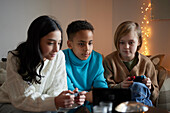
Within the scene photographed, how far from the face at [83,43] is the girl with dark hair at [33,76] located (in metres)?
0.30

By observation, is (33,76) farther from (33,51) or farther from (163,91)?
(163,91)

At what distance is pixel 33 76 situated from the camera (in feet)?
3.90

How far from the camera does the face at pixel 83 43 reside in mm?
1482

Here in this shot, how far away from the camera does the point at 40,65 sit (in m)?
1.30

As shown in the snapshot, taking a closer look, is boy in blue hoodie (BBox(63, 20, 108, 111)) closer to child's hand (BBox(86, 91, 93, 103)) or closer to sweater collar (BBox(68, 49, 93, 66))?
sweater collar (BBox(68, 49, 93, 66))

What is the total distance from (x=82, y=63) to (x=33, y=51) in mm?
494

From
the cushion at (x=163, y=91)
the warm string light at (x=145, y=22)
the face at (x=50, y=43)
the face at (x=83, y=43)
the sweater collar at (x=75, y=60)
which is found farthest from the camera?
the warm string light at (x=145, y=22)

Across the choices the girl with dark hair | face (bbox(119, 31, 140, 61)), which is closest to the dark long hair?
the girl with dark hair

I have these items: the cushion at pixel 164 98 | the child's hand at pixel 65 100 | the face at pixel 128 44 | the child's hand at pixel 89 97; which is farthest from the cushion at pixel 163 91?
the child's hand at pixel 65 100

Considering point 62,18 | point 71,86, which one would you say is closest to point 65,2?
point 62,18

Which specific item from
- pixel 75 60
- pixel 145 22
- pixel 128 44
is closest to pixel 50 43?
pixel 75 60

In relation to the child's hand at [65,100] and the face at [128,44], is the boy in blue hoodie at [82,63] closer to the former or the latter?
the face at [128,44]

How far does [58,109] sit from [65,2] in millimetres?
2217

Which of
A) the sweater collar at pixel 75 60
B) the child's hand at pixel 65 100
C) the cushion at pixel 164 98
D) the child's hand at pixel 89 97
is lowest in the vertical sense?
the cushion at pixel 164 98
